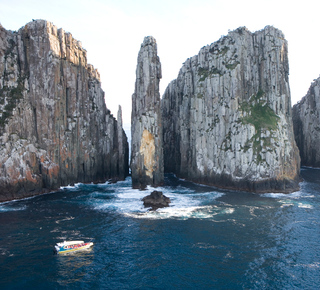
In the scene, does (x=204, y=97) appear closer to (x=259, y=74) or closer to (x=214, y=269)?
(x=259, y=74)

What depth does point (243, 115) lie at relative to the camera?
87.0m

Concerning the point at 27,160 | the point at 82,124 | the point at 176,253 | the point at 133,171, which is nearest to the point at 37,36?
the point at 82,124

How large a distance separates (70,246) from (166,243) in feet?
47.9

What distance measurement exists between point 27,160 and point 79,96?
102ft

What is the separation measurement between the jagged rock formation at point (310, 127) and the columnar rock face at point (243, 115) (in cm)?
5388

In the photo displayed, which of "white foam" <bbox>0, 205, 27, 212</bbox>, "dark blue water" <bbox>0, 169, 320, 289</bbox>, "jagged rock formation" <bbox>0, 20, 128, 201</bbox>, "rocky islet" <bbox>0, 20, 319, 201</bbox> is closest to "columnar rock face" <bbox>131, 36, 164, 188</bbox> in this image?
"rocky islet" <bbox>0, 20, 319, 201</bbox>

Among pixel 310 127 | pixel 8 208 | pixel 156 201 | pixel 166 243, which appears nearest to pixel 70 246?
pixel 166 243

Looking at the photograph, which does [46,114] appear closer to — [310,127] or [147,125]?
[147,125]

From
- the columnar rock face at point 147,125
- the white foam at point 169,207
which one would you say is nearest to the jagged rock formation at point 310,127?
the white foam at point 169,207

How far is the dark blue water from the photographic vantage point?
3259cm

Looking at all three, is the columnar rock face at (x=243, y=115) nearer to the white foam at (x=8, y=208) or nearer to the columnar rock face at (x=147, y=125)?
the columnar rock face at (x=147, y=125)

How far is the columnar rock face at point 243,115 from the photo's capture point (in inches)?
3171

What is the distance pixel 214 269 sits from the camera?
1372 inches

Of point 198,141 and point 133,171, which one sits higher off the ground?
point 198,141
